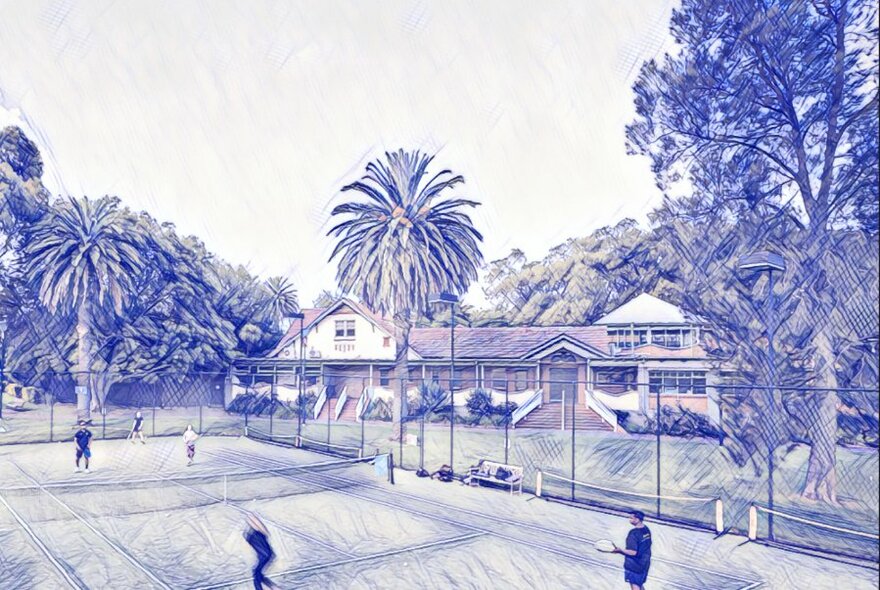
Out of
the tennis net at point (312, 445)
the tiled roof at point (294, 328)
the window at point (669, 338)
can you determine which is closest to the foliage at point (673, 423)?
the window at point (669, 338)

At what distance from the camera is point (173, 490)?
2112cm

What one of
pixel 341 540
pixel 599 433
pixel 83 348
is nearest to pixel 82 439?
pixel 341 540

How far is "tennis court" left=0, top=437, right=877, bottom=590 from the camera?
1255 centimetres

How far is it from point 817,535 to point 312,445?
2061 cm

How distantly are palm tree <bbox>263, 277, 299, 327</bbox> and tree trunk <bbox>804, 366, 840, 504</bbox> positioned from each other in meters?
36.9

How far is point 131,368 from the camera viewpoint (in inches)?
1800

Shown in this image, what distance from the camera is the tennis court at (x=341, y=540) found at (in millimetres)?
12555

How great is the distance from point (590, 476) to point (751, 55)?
1462cm

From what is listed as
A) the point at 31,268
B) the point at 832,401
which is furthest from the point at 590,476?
the point at 31,268

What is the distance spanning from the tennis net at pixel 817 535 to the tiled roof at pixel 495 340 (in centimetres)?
2218

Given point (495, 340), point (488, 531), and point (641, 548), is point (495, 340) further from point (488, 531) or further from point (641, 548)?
point (641, 548)

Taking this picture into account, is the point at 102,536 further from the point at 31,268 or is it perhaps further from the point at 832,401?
the point at 31,268

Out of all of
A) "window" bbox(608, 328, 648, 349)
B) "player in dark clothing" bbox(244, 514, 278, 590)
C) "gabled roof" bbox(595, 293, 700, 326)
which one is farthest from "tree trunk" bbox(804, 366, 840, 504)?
"window" bbox(608, 328, 648, 349)

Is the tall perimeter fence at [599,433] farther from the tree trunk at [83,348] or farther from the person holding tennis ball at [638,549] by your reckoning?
the person holding tennis ball at [638,549]
